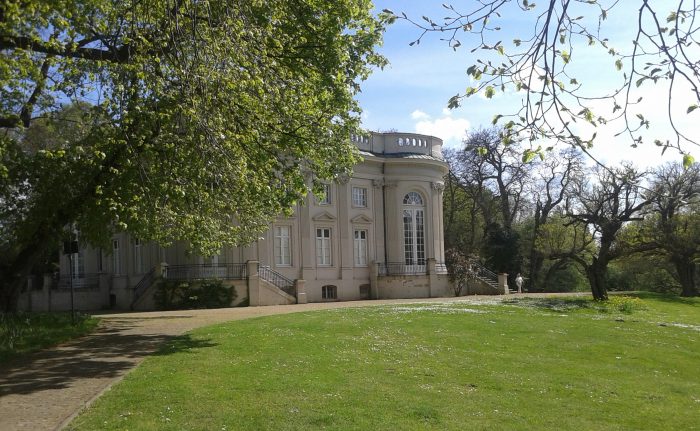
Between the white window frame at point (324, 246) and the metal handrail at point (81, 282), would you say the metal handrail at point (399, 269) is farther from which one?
the metal handrail at point (81, 282)

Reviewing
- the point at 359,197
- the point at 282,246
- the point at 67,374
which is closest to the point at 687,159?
the point at 67,374

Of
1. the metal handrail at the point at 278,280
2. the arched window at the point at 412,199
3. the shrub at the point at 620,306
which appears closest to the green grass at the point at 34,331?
the metal handrail at the point at 278,280

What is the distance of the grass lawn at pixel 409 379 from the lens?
865 centimetres

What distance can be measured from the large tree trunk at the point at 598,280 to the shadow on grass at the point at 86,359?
22040mm

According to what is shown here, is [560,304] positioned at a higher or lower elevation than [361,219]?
lower

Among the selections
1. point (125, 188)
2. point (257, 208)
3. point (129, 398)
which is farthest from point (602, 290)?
point (129, 398)

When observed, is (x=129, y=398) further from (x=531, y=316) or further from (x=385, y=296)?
(x=385, y=296)

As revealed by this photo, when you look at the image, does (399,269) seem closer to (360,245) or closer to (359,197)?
(360,245)

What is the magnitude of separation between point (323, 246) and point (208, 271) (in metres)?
7.77

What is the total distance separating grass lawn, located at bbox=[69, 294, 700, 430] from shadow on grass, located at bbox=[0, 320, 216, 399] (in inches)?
15.5

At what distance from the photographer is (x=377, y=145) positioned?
41531 millimetres

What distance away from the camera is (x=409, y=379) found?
11.3 m

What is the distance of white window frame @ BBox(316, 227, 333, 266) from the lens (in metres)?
37.6

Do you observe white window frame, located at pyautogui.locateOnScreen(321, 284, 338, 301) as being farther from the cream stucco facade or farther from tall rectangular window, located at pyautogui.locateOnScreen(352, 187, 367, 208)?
tall rectangular window, located at pyautogui.locateOnScreen(352, 187, 367, 208)
